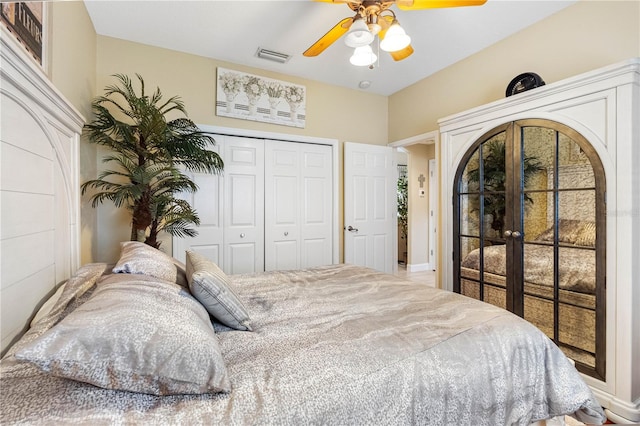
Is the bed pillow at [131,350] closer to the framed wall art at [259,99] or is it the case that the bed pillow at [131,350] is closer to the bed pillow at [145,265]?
the bed pillow at [145,265]

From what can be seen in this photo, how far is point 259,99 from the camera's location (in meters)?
3.41

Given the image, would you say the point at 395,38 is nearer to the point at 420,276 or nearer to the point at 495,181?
the point at 495,181

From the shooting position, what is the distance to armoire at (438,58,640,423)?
5.85ft

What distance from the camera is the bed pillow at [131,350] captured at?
0.67m

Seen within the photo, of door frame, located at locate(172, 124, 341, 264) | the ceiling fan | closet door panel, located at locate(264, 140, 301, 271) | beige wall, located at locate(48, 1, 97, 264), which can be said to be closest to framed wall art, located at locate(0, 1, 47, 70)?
beige wall, located at locate(48, 1, 97, 264)

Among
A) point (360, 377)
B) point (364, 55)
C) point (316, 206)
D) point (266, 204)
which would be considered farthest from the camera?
point (316, 206)

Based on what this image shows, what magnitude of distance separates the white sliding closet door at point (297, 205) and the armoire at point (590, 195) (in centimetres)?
163

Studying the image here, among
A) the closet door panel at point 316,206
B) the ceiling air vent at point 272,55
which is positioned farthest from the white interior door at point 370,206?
the ceiling air vent at point 272,55

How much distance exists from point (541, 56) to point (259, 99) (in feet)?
8.82

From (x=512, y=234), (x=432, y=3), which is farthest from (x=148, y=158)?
(x=512, y=234)

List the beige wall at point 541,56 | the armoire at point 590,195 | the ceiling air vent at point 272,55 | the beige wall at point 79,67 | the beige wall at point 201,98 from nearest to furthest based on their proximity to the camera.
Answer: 1. the beige wall at point 79,67
2. the armoire at point 590,195
3. the beige wall at point 541,56
4. the beige wall at point 201,98
5. the ceiling air vent at point 272,55

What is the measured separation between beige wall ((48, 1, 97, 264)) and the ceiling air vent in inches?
55.6

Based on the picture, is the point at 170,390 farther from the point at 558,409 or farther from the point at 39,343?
the point at 558,409

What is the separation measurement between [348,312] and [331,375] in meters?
0.54
